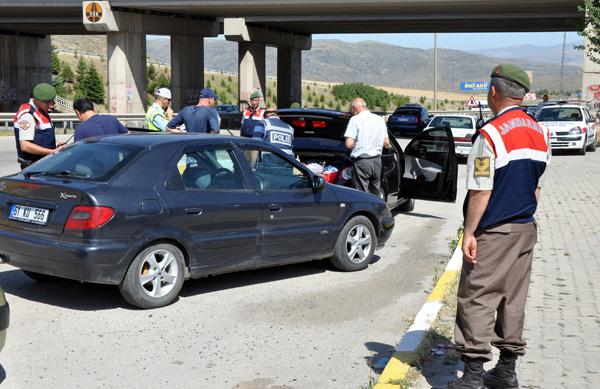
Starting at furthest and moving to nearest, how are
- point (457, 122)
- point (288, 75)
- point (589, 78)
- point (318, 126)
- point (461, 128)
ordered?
point (288, 75), point (589, 78), point (457, 122), point (461, 128), point (318, 126)

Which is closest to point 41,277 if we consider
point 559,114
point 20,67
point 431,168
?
point 431,168

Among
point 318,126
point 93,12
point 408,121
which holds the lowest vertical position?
→ point 408,121

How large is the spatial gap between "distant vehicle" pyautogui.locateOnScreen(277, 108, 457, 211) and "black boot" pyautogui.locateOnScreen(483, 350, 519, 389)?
640 cm

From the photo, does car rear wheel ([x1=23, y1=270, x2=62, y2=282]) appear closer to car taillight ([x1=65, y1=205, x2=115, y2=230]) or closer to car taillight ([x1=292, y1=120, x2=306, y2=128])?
car taillight ([x1=65, y1=205, x2=115, y2=230])

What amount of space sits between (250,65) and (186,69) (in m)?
4.23

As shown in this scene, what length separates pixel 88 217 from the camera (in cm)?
664

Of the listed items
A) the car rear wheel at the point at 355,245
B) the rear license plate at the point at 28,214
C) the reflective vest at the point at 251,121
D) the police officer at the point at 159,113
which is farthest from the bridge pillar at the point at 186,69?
the rear license plate at the point at 28,214

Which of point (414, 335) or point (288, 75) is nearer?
point (414, 335)

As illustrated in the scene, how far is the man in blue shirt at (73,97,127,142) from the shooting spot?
9.13 m

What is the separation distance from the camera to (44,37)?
60125 mm

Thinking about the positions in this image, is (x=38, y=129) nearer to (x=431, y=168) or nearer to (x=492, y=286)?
(x=431, y=168)

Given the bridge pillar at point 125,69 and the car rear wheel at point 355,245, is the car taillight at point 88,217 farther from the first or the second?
the bridge pillar at point 125,69

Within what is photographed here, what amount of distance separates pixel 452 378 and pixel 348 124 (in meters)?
→ 6.10

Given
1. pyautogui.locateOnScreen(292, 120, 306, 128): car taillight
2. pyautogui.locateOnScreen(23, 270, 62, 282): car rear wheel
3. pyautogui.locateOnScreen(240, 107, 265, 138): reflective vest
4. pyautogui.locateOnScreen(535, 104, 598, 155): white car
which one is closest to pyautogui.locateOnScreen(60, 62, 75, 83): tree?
pyautogui.locateOnScreen(535, 104, 598, 155): white car
